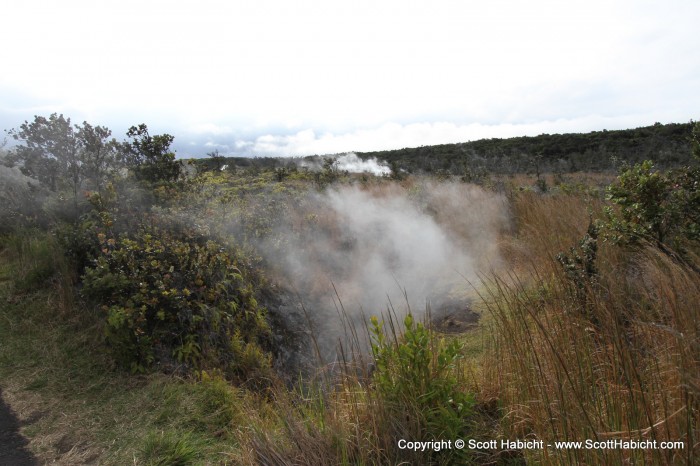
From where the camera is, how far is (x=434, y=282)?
7.96 m

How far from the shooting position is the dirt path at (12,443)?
2.71 meters

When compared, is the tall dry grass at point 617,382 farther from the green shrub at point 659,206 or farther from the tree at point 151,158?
the tree at point 151,158

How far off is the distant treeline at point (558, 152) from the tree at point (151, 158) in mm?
16482

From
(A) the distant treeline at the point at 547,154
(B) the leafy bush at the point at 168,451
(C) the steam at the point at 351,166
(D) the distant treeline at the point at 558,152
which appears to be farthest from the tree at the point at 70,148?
(D) the distant treeline at the point at 558,152

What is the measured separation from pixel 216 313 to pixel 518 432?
3.26 m

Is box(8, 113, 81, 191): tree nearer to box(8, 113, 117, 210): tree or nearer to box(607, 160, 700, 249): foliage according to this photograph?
box(8, 113, 117, 210): tree

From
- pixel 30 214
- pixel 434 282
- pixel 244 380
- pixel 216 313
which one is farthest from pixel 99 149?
pixel 434 282

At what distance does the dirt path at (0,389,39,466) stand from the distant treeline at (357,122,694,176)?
20664 mm

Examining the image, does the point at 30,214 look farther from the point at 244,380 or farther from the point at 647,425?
the point at 647,425

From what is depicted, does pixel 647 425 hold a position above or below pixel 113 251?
below

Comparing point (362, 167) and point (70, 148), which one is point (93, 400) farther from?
point (362, 167)

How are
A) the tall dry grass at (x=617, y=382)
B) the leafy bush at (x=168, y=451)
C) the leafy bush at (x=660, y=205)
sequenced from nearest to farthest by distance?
the tall dry grass at (x=617, y=382) → the leafy bush at (x=168, y=451) → the leafy bush at (x=660, y=205)

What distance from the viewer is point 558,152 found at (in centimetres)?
3591

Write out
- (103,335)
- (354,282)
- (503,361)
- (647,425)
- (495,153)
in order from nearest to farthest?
1. (647,425)
2. (503,361)
3. (103,335)
4. (354,282)
5. (495,153)
